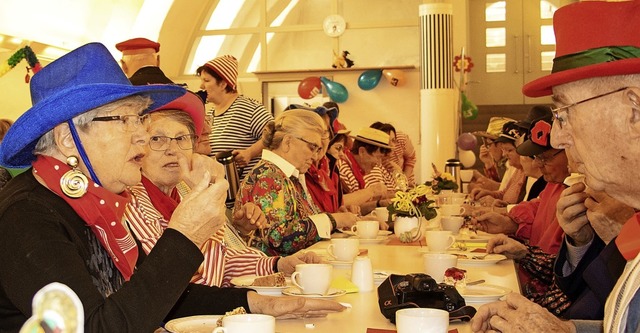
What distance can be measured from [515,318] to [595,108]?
493mm

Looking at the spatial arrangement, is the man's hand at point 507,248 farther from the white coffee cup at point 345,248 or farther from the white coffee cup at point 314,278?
the white coffee cup at point 314,278

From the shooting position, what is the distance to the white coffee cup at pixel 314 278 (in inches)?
89.9

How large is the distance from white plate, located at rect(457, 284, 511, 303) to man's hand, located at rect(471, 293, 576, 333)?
368 millimetres

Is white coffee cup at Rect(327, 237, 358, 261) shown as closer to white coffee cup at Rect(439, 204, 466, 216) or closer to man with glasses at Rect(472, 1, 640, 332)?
man with glasses at Rect(472, 1, 640, 332)

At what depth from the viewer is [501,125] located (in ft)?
24.1

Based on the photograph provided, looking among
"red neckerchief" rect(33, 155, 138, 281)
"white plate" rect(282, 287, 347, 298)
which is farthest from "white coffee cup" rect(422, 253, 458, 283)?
"red neckerchief" rect(33, 155, 138, 281)

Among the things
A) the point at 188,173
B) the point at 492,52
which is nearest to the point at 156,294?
the point at 188,173

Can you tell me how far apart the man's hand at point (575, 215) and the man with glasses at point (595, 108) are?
77 cm

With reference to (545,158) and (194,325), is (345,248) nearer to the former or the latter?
(194,325)

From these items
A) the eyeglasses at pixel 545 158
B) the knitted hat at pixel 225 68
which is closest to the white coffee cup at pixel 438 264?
the eyeglasses at pixel 545 158

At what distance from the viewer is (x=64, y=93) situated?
1776mm

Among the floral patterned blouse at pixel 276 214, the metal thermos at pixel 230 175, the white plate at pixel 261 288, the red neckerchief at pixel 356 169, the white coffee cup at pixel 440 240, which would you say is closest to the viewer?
the white plate at pixel 261 288

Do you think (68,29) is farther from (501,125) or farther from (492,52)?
(492,52)

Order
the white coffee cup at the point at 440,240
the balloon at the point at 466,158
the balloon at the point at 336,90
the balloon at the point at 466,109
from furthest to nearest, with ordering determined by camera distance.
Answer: the balloon at the point at 466,109
the balloon at the point at 336,90
the balloon at the point at 466,158
the white coffee cup at the point at 440,240
